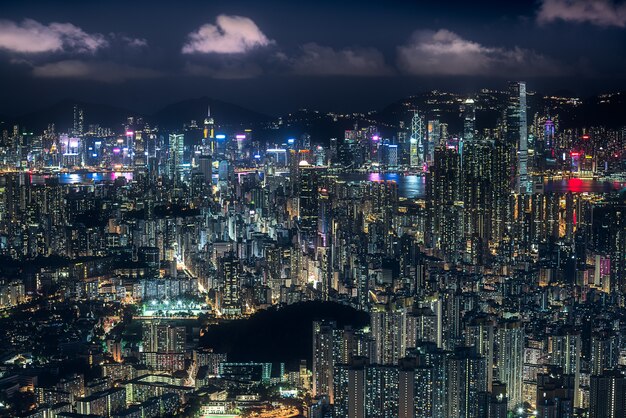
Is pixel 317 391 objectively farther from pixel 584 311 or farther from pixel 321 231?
pixel 321 231

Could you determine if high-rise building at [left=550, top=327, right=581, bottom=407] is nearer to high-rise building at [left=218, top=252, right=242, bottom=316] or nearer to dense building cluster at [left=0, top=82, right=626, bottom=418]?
dense building cluster at [left=0, top=82, right=626, bottom=418]

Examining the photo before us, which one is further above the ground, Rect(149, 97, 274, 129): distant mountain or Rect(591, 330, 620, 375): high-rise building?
Rect(149, 97, 274, 129): distant mountain

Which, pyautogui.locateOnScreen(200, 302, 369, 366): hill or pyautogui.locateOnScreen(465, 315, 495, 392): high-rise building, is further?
pyautogui.locateOnScreen(200, 302, 369, 366): hill

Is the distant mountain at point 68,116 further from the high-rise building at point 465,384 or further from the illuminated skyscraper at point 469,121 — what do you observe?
the high-rise building at point 465,384

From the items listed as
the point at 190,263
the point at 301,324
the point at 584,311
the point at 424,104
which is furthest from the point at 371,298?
the point at 424,104

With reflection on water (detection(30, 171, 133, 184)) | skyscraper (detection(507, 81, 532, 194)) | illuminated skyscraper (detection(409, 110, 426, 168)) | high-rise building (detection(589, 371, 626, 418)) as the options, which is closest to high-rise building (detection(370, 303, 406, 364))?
high-rise building (detection(589, 371, 626, 418))

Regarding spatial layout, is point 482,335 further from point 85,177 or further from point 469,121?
point 85,177
